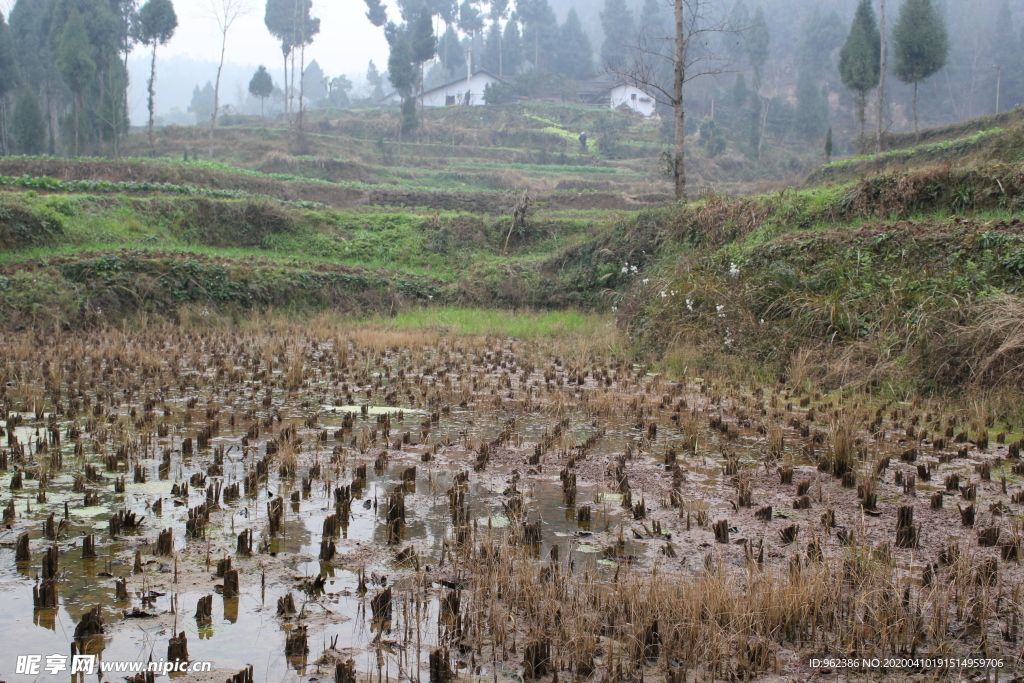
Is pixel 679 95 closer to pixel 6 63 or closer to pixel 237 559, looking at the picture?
pixel 237 559

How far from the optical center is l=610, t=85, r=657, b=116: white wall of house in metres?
72.9

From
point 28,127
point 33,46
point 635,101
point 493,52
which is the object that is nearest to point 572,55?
point 493,52

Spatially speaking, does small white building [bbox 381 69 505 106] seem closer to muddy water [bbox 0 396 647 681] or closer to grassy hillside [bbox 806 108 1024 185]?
Answer: grassy hillside [bbox 806 108 1024 185]

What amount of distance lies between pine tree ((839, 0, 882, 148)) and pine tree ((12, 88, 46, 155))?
160ft

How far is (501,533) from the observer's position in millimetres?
4656

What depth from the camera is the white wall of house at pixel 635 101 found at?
7294 cm

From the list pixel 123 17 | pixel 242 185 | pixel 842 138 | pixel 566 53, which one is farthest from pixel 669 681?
pixel 566 53

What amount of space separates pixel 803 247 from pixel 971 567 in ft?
30.7

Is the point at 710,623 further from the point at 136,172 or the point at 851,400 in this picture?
the point at 136,172

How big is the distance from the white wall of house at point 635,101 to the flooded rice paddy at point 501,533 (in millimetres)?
68826

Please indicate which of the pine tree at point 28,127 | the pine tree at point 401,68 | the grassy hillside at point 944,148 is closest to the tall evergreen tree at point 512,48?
the pine tree at point 401,68

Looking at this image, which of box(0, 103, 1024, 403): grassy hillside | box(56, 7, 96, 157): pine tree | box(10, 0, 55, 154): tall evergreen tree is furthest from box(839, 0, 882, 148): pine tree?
box(10, 0, 55, 154): tall evergreen tree

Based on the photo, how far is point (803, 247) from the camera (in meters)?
12.5

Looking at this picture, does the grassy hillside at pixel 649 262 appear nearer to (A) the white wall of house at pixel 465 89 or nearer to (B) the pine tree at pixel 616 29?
(A) the white wall of house at pixel 465 89
